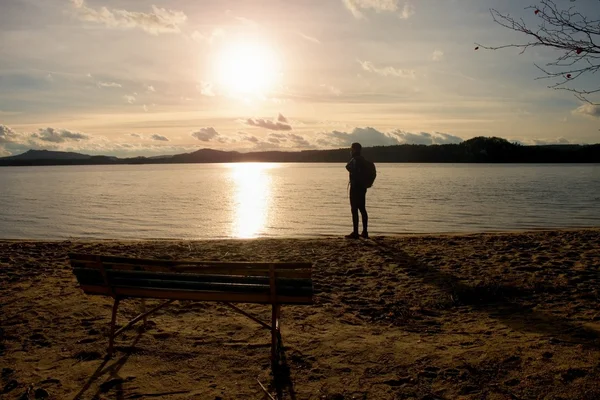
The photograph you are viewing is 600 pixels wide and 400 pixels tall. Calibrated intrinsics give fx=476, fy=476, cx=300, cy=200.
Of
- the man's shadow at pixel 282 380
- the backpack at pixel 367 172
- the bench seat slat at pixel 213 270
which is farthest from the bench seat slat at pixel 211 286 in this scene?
the backpack at pixel 367 172

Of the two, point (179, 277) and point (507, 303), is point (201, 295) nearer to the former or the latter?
point (179, 277)

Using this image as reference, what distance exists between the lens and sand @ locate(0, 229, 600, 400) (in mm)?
4461

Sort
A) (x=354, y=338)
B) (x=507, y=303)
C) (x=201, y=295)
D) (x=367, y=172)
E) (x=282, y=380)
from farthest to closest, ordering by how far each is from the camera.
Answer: (x=367, y=172) → (x=507, y=303) → (x=354, y=338) → (x=201, y=295) → (x=282, y=380)

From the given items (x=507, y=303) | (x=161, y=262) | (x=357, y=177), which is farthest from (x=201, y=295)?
(x=357, y=177)

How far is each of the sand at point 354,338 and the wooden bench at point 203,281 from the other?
0.55 meters

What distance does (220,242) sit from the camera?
44.6 feet

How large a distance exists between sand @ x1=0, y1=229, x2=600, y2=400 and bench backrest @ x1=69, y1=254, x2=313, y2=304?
751 millimetres

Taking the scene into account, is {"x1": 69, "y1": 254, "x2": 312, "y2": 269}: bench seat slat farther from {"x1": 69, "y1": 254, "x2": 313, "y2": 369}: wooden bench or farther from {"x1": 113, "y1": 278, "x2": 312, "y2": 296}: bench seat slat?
{"x1": 113, "y1": 278, "x2": 312, "y2": 296}: bench seat slat

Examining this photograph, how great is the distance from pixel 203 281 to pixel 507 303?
4638 mm

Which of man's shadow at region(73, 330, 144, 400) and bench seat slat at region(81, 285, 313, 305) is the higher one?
bench seat slat at region(81, 285, 313, 305)

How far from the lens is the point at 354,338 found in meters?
5.78

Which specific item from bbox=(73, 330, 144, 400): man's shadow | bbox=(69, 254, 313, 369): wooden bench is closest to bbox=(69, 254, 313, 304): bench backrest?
bbox=(69, 254, 313, 369): wooden bench

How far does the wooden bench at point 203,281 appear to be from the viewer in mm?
4781

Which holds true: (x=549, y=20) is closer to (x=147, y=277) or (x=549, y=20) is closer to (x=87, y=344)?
(x=147, y=277)
